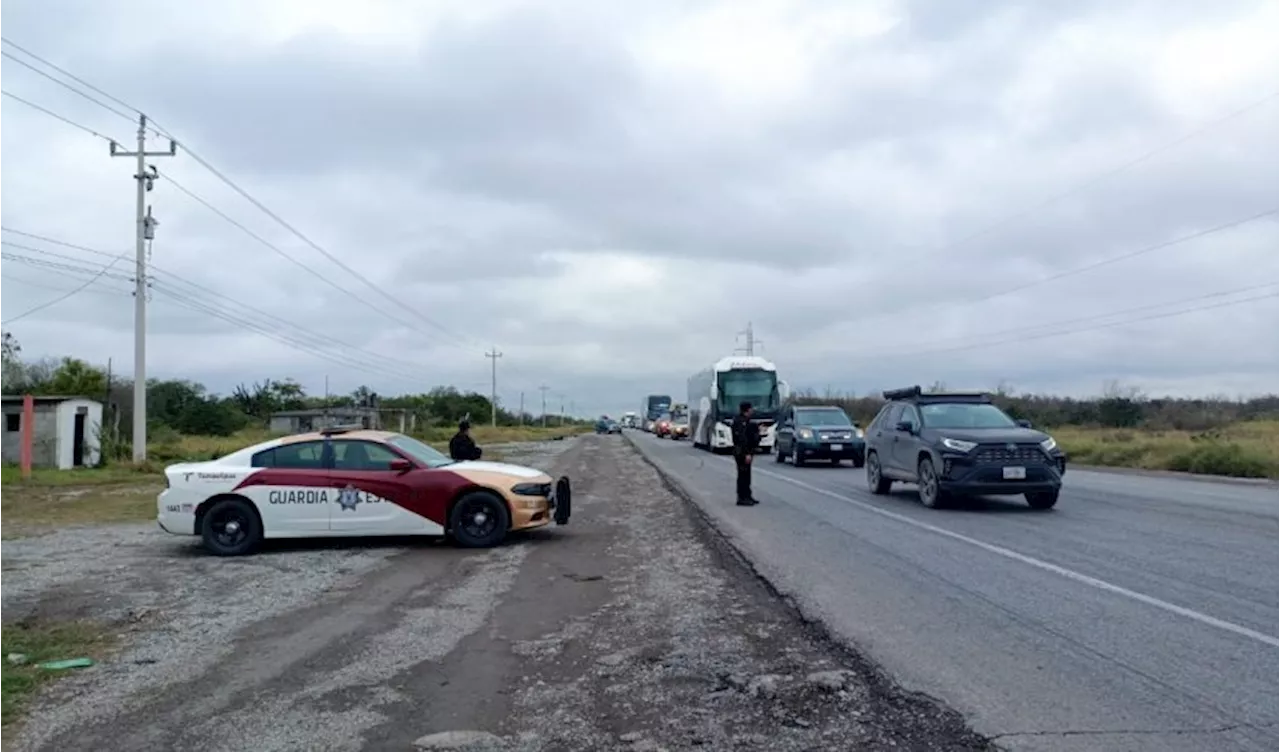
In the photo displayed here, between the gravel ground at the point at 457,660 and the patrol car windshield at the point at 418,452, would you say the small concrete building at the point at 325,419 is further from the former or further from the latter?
the gravel ground at the point at 457,660

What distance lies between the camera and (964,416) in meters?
18.7

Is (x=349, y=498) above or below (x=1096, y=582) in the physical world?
above

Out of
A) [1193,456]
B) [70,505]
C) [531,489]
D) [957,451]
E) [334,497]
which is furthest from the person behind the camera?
[1193,456]

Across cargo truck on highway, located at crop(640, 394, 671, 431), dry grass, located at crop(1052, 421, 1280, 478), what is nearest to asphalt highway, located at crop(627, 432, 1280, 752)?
dry grass, located at crop(1052, 421, 1280, 478)

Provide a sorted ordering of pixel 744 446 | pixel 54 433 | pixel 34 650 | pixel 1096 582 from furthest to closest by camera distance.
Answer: pixel 54 433 < pixel 744 446 < pixel 1096 582 < pixel 34 650

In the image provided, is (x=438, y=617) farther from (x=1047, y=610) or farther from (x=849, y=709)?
(x=1047, y=610)

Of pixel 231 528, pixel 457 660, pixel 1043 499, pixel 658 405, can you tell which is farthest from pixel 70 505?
pixel 658 405

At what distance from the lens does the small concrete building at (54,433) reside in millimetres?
36031

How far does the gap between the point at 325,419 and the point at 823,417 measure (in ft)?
105

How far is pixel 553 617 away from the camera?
928 cm

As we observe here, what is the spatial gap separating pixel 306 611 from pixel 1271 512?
13813mm

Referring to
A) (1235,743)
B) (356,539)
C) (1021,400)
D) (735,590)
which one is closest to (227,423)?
(1021,400)

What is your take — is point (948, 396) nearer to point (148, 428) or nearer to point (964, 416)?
point (964, 416)

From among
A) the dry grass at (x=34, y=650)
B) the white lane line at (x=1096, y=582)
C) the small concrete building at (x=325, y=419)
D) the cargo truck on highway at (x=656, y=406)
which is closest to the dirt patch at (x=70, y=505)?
the dry grass at (x=34, y=650)
